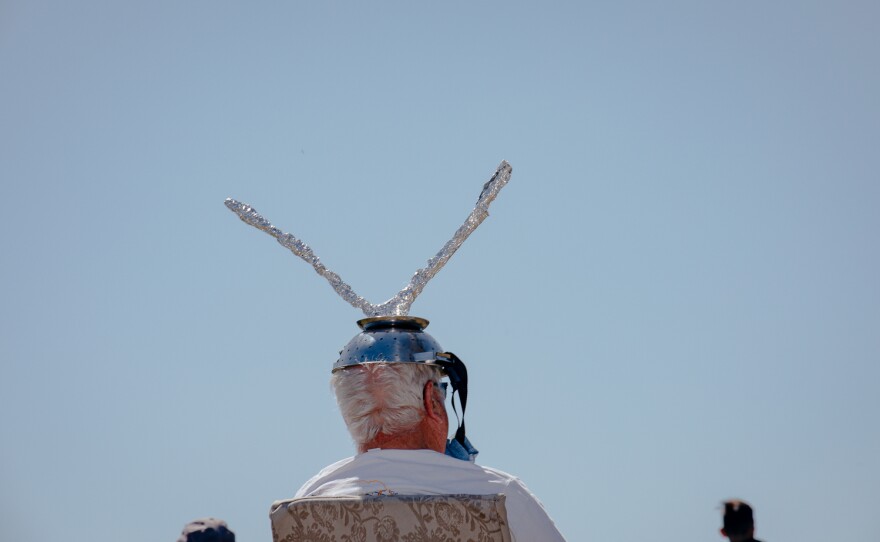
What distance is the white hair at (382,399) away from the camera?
404 centimetres

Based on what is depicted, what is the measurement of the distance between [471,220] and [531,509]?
1.70 meters

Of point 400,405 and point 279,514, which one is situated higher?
point 400,405

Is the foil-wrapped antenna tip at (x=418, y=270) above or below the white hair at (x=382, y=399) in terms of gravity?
above

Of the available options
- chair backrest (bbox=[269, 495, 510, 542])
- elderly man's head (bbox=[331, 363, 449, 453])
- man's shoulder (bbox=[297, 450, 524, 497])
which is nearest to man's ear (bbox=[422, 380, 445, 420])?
elderly man's head (bbox=[331, 363, 449, 453])

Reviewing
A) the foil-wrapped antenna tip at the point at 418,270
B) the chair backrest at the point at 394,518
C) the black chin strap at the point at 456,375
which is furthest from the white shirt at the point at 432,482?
the foil-wrapped antenna tip at the point at 418,270

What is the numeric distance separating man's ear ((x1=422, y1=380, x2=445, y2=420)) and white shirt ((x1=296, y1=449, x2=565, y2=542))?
171mm

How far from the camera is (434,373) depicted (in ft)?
13.8

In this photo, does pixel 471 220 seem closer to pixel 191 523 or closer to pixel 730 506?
pixel 191 523

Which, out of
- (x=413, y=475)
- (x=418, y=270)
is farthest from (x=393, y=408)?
(x=418, y=270)

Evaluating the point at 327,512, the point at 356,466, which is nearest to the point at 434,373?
the point at 356,466

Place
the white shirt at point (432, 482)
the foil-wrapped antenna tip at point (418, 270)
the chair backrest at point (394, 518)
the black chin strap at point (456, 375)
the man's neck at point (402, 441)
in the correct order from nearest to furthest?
the chair backrest at point (394, 518) < the white shirt at point (432, 482) < the man's neck at point (402, 441) < the black chin strap at point (456, 375) < the foil-wrapped antenna tip at point (418, 270)

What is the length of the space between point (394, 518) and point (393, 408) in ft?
1.69

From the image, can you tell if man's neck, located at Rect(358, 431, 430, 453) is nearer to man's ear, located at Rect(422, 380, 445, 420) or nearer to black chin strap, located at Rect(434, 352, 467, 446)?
man's ear, located at Rect(422, 380, 445, 420)

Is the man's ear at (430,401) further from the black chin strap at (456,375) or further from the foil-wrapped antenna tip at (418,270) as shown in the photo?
the foil-wrapped antenna tip at (418,270)
